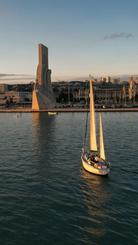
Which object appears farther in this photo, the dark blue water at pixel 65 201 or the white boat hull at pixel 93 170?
the white boat hull at pixel 93 170

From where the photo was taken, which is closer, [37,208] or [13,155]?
[37,208]

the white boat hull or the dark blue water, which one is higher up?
the white boat hull

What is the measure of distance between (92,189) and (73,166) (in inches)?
428

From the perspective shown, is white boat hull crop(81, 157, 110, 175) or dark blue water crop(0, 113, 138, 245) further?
white boat hull crop(81, 157, 110, 175)

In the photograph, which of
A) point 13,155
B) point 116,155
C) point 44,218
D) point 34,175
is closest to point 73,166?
point 34,175

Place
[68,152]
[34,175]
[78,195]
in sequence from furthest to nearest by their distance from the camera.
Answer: [68,152] → [34,175] → [78,195]

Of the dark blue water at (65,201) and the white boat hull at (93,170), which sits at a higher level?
the white boat hull at (93,170)

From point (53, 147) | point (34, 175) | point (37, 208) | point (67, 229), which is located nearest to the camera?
point (67, 229)

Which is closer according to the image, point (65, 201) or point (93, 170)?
point (65, 201)

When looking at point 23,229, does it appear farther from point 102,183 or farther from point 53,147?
point 53,147

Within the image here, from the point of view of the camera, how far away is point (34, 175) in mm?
38812

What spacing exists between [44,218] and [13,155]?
93.8 ft

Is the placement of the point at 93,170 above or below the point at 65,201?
above

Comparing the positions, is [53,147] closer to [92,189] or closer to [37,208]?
[92,189]
